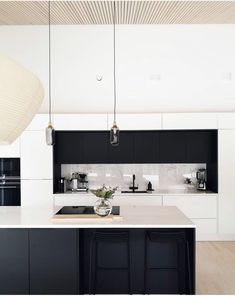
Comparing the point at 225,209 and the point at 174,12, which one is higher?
the point at 174,12

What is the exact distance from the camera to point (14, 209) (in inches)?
172

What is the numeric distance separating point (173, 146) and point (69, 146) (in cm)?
179

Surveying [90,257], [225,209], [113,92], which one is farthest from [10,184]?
[225,209]

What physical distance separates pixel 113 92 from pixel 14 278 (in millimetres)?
3769

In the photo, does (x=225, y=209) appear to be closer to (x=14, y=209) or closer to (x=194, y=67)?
(x=194, y=67)

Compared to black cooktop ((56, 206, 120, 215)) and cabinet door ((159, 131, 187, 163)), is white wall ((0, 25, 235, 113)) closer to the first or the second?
cabinet door ((159, 131, 187, 163))

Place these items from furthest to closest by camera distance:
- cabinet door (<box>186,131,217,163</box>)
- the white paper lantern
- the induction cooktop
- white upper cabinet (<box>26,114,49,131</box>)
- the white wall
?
the white wall
cabinet door (<box>186,131,217,163</box>)
white upper cabinet (<box>26,114,49,131</box>)
the induction cooktop
the white paper lantern

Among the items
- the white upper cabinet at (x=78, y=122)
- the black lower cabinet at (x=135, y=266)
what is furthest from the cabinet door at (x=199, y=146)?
the black lower cabinet at (x=135, y=266)

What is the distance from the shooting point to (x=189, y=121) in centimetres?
591

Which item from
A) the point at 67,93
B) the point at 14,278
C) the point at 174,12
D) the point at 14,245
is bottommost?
the point at 14,278

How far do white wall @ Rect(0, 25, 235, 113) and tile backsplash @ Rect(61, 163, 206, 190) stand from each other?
1006 mm

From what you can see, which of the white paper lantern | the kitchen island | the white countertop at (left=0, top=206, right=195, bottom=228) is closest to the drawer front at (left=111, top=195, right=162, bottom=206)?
the white countertop at (left=0, top=206, right=195, bottom=228)

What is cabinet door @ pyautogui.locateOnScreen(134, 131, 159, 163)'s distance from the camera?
6.28 metres

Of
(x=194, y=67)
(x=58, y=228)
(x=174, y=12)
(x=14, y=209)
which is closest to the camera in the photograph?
(x=58, y=228)
